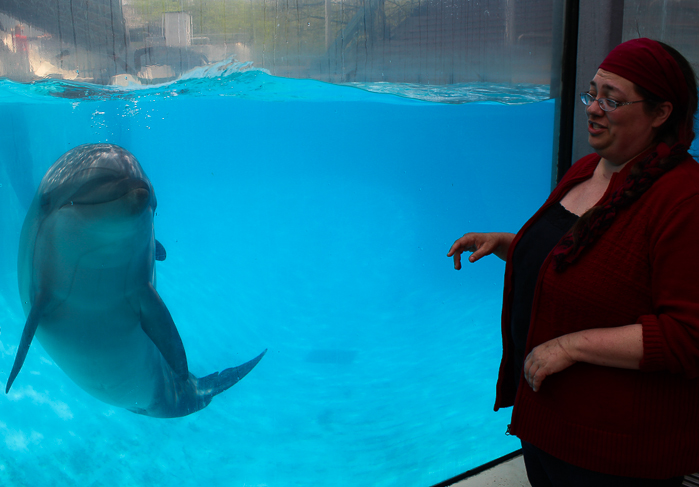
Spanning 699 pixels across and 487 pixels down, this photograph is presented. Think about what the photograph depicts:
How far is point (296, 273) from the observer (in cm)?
1241

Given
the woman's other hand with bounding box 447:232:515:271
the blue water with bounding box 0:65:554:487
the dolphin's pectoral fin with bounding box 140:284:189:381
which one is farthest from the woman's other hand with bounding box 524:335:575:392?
the blue water with bounding box 0:65:554:487

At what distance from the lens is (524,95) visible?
453cm

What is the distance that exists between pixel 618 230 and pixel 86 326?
3202 millimetres

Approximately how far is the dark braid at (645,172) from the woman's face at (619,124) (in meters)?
0.03

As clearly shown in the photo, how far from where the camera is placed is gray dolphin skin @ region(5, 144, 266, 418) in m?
2.86

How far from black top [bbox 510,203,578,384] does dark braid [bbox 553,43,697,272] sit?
17 centimetres

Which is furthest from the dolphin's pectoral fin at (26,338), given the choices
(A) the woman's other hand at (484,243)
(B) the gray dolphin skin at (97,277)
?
(A) the woman's other hand at (484,243)

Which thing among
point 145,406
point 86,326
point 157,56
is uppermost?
point 157,56

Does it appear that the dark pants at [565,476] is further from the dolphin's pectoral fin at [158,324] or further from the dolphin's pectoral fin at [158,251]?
the dolphin's pectoral fin at [158,251]

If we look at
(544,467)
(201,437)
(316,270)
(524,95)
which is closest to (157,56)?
(544,467)

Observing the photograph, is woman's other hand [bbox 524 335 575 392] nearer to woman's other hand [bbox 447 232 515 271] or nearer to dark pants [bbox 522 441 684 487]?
dark pants [bbox 522 441 684 487]

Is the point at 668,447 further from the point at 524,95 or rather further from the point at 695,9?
the point at 524,95

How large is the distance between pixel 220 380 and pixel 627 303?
3.48 meters

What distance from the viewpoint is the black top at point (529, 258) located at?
166 cm
